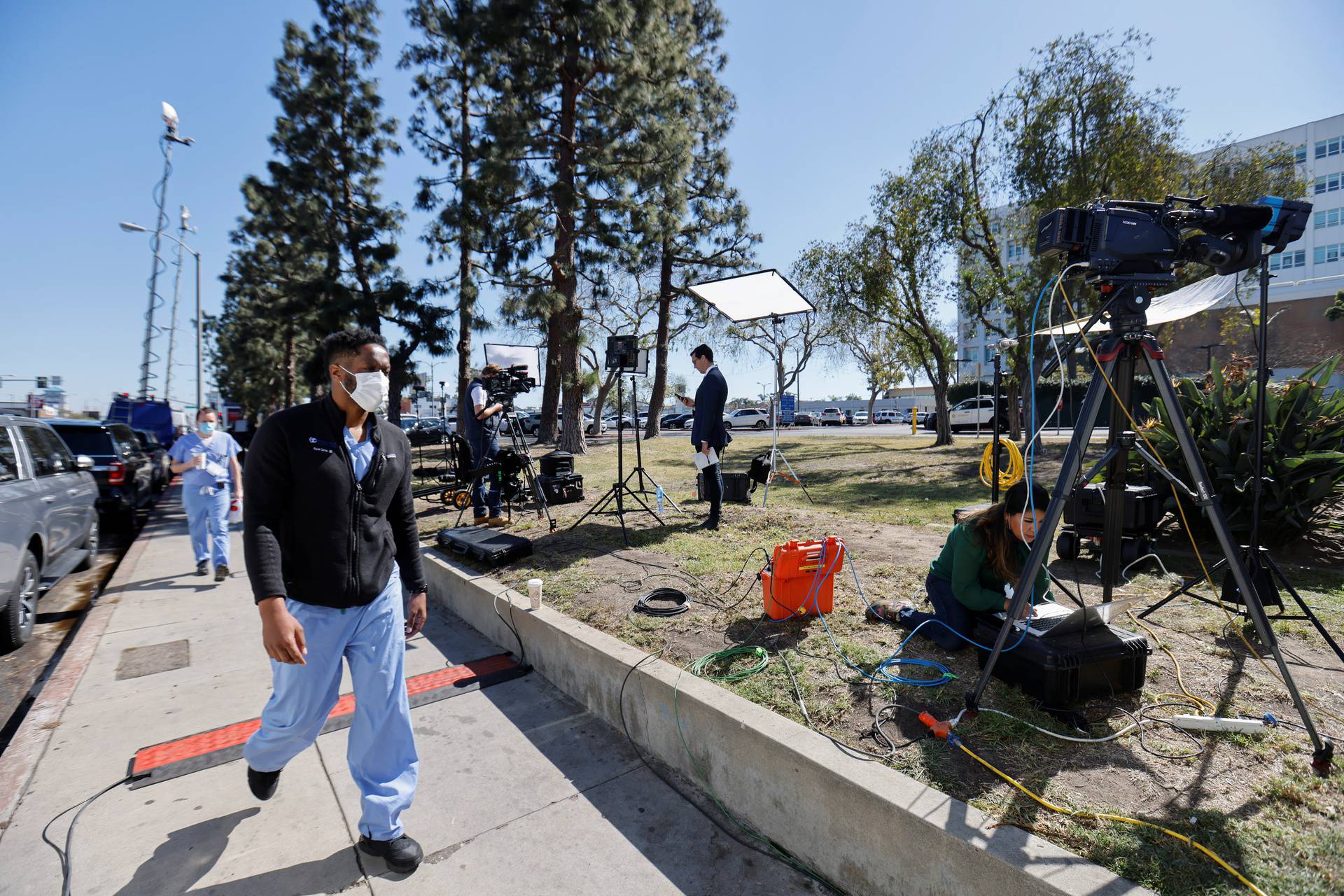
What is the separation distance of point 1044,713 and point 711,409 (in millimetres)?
4596

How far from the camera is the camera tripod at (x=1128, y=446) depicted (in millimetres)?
2455

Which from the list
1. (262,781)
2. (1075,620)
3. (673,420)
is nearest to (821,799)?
(1075,620)

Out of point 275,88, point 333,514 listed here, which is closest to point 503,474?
point 333,514

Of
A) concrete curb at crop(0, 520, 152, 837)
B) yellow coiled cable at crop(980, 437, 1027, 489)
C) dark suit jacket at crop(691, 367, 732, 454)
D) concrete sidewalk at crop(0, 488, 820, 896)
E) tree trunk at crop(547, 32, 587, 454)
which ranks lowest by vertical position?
concrete sidewalk at crop(0, 488, 820, 896)

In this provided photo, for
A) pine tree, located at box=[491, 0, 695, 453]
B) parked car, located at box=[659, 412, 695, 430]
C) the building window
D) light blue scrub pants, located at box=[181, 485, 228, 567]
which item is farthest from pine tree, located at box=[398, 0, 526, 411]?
the building window

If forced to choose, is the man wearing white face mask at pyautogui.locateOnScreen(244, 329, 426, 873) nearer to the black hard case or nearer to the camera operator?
the black hard case

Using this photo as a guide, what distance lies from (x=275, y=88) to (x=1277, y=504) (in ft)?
75.2

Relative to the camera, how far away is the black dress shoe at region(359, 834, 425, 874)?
2.49 m

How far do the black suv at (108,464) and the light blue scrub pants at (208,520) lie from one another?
3.37 m

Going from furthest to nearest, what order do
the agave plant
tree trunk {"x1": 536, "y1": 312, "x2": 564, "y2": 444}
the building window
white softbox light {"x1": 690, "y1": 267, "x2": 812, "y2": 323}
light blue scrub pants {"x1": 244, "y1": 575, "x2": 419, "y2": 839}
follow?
the building window → tree trunk {"x1": 536, "y1": 312, "x2": 564, "y2": 444} → white softbox light {"x1": 690, "y1": 267, "x2": 812, "y2": 323} → the agave plant → light blue scrub pants {"x1": 244, "y1": 575, "x2": 419, "y2": 839}

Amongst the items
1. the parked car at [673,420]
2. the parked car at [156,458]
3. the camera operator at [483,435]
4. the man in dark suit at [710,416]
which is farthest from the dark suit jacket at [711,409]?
the parked car at [673,420]

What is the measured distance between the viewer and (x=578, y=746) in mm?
3537

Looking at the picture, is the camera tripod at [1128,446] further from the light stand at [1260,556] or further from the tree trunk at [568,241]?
the tree trunk at [568,241]

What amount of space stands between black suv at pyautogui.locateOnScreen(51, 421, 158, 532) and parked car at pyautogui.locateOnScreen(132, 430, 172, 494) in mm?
3110
